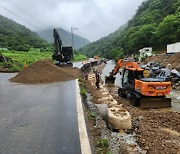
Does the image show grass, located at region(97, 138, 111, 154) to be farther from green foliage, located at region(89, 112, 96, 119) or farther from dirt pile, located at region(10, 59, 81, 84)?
dirt pile, located at region(10, 59, 81, 84)

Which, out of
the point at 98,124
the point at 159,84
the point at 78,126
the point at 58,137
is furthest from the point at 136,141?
the point at 159,84

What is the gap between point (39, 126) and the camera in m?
8.58

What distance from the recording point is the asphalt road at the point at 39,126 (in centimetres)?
671

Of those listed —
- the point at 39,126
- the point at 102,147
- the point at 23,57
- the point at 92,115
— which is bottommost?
the point at 102,147

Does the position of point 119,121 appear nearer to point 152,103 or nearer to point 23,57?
point 152,103

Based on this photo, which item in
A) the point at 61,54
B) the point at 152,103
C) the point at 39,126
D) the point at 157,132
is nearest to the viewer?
the point at 39,126

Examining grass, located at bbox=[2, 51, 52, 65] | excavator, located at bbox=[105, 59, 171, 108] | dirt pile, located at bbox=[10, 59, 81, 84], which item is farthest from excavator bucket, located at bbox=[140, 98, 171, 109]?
grass, located at bbox=[2, 51, 52, 65]

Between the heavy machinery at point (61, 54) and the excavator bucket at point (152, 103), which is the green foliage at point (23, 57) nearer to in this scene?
the heavy machinery at point (61, 54)

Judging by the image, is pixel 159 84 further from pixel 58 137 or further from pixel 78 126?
pixel 58 137

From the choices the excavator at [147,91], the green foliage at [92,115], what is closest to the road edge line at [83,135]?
the green foliage at [92,115]

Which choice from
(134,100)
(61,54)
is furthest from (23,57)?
(134,100)

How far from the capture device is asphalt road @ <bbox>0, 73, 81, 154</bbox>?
6715mm

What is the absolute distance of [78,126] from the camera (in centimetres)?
848

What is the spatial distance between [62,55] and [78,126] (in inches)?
1239
